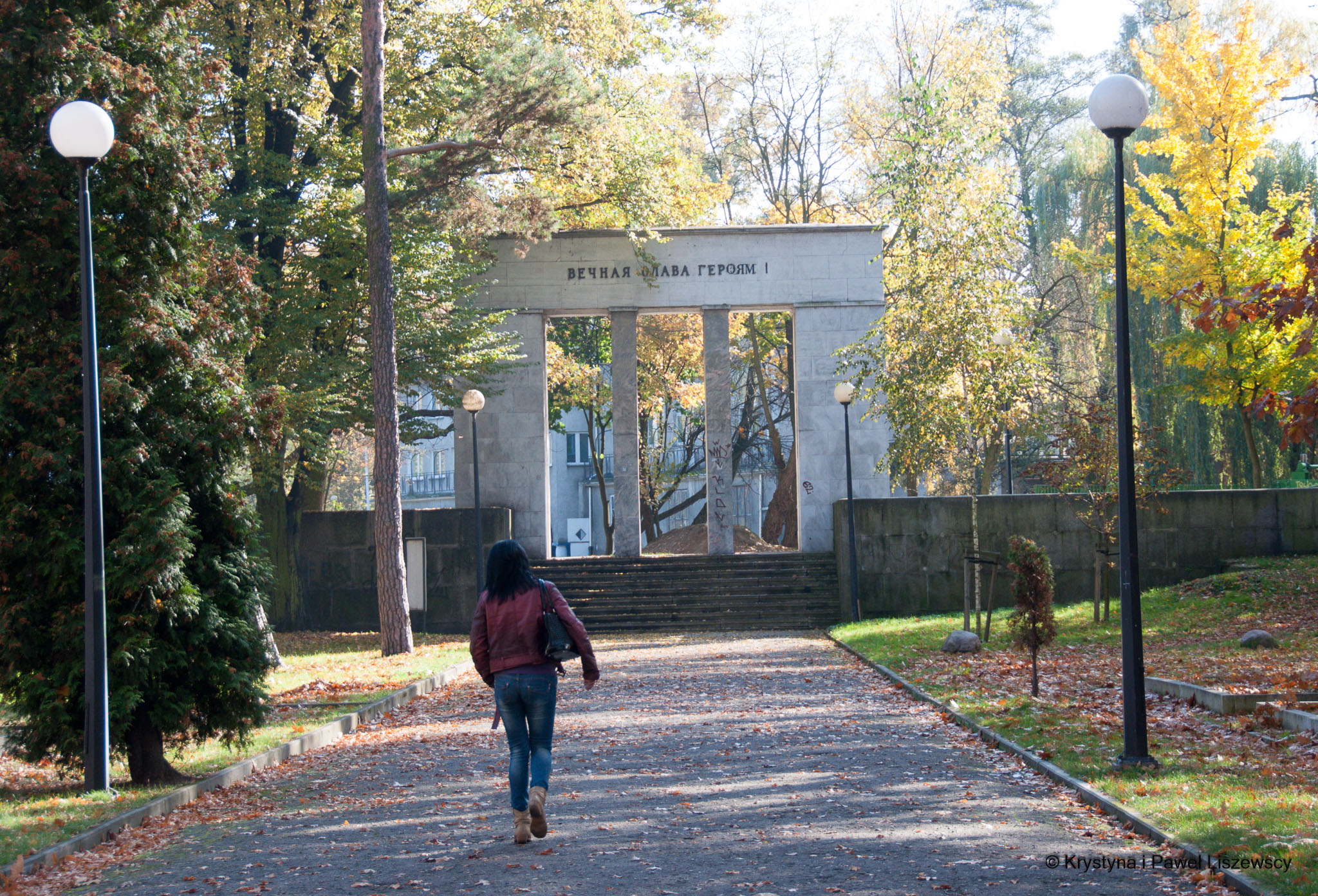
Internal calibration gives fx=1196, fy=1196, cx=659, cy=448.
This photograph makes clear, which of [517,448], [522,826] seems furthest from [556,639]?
[517,448]

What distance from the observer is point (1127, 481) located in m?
9.30

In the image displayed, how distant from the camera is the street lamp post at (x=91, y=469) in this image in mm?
8984

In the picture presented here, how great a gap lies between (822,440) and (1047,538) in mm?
5941

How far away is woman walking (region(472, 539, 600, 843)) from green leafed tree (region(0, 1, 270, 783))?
3.33 meters

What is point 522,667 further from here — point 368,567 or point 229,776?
point 368,567

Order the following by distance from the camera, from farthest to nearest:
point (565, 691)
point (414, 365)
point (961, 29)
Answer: point (961, 29), point (414, 365), point (565, 691)

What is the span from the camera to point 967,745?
10.5m

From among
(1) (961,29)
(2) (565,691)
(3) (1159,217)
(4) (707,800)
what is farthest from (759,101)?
(4) (707,800)

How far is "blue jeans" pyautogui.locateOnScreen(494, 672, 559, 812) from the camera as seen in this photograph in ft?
24.4

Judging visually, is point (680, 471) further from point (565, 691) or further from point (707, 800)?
point (707, 800)

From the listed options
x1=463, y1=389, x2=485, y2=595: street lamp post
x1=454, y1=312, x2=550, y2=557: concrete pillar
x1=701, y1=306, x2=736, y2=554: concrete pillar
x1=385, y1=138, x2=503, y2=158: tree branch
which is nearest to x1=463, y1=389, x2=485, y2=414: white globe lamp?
x1=463, y1=389, x2=485, y2=595: street lamp post

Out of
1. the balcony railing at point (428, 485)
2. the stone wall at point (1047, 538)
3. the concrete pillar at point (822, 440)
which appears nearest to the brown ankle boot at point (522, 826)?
the stone wall at point (1047, 538)

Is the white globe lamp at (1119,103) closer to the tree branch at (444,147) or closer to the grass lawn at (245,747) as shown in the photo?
the grass lawn at (245,747)

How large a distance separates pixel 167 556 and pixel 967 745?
22.7ft
